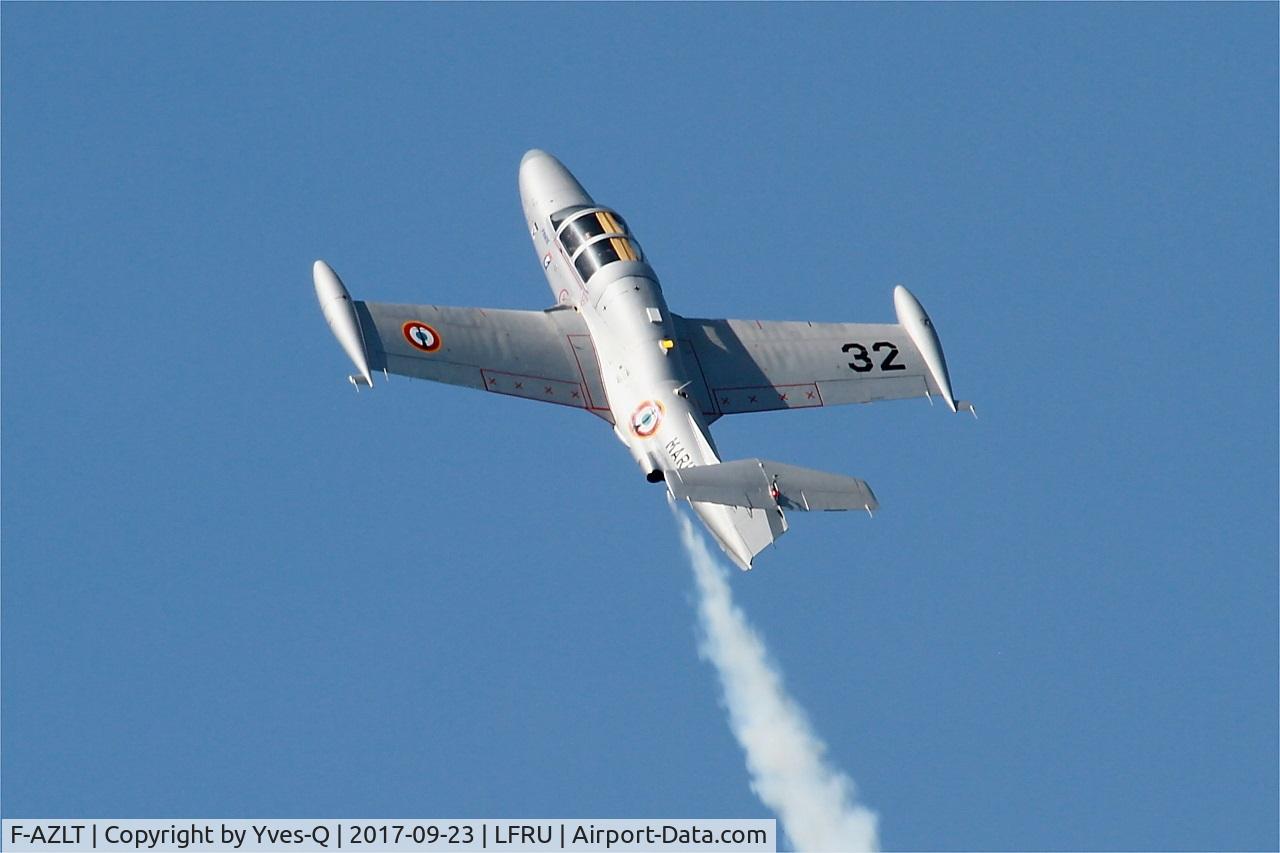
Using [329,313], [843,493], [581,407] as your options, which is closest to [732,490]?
[843,493]

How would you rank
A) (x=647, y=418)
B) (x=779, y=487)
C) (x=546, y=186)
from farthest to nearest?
(x=546, y=186) → (x=647, y=418) → (x=779, y=487)

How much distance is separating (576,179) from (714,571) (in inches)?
563

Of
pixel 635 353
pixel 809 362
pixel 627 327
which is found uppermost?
pixel 809 362

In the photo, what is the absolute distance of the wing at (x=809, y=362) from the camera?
6994cm

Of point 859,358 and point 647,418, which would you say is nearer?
point 647,418

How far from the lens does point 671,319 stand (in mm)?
69625

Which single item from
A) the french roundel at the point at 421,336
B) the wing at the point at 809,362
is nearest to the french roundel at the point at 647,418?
the wing at the point at 809,362

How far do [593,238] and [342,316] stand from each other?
23.8 feet

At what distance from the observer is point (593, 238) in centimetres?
7219

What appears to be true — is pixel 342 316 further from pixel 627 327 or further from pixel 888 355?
pixel 888 355

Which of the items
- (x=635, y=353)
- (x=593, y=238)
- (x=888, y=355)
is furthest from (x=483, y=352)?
(x=888, y=355)

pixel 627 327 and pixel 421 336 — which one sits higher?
pixel 421 336

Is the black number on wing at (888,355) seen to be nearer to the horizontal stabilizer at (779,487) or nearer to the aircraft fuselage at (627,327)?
the aircraft fuselage at (627,327)

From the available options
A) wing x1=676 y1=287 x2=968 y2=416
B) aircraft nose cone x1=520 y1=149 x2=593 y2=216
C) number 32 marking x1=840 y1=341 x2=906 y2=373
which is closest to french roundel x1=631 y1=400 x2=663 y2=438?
wing x1=676 y1=287 x2=968 y2=416
